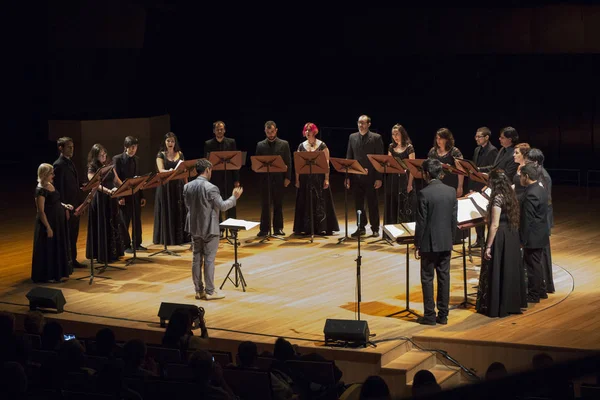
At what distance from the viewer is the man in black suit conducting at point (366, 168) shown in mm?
10867

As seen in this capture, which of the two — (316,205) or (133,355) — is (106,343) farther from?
(316,205)

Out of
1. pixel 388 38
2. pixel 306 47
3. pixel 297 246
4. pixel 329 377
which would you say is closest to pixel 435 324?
pixel 329 377

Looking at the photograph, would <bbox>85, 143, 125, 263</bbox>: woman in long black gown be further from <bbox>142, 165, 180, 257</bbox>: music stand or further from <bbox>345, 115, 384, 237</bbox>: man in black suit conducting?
<bbox>345, 115, 384, 237</bbox>: man in black suit conducting

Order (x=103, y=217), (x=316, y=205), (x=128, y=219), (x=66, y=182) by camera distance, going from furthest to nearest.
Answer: (x=316, y=205) → (x=128, y=219) → (x=103, y=217) → (x=66, y=182)

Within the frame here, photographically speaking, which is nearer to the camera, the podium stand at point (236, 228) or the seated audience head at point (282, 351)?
the seated audience head at point (282, 351)

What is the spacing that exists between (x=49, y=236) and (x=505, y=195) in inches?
177

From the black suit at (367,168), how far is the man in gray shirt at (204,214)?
10.1 ft

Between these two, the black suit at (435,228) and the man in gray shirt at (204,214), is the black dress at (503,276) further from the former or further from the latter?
the man in gray shirt at (204,214)

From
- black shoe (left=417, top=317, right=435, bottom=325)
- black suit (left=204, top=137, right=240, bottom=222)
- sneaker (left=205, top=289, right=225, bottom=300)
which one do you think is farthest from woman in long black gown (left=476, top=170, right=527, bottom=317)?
black suit (left=204, top=137, right=240, bottom=222)

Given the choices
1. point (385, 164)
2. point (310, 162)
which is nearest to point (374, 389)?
point (385, 164)

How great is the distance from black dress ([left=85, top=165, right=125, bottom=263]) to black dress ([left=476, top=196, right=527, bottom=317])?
418 centimetres

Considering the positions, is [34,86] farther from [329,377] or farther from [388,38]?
[329,377]

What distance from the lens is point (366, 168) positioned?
36.1ft

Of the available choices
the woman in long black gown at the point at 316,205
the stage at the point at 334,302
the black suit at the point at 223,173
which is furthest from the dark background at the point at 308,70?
the woman in long black gown at the point at 316,205
